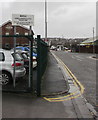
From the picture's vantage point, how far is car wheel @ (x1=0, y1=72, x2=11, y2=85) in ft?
22.0

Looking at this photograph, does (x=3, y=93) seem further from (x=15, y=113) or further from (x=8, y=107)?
(x=15, y=113)

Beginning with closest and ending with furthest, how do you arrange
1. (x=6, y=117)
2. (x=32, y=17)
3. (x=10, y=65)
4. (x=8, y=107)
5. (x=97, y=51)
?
(x=6, y=117), (x=8, y=107), (x=32, y=17), (x=10, y=65), (x=97, y=51)

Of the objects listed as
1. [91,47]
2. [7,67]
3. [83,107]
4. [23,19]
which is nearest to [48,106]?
[83,107]

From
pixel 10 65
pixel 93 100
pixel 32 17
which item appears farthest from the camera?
pixel 10 65

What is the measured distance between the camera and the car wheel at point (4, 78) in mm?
6699

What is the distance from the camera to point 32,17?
5918 mm

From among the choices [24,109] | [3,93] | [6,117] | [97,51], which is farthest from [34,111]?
[97,51]

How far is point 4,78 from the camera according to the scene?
6.76 m

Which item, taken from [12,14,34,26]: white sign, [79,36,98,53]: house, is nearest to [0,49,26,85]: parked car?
[12,14,34,26]: white sign

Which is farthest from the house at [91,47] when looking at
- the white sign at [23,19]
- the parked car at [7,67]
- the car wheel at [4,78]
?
the white sign at [23,19]

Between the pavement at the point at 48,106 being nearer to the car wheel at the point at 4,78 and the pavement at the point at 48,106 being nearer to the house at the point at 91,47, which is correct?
the car wheel at the point at 4,78

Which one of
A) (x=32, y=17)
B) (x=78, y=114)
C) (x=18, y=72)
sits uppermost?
(x=32, y=17)

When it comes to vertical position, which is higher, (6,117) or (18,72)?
(18,72)

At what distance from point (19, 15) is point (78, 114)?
12.6ft
